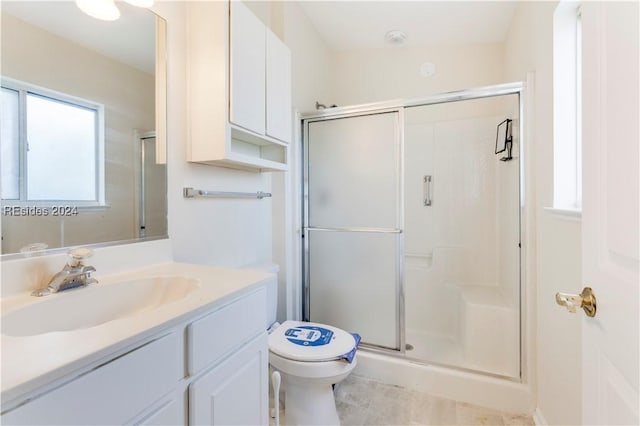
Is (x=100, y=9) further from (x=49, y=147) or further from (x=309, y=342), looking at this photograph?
(x=309, y=342)

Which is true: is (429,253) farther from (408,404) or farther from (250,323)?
(250,323)

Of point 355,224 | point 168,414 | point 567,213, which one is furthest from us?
point 355,224

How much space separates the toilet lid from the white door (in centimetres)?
94

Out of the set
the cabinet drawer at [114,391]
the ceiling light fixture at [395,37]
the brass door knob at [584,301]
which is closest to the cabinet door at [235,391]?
the cabinet drawer at [114,391]

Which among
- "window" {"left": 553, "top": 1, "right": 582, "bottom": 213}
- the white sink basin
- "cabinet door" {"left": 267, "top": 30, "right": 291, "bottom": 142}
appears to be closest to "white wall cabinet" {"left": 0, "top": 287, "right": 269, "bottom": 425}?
the white sink basin

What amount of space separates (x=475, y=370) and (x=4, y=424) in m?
2.07

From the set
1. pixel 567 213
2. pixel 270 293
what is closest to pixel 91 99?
pixel 270 293

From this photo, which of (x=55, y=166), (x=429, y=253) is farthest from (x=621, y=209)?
(x=429, y=253)

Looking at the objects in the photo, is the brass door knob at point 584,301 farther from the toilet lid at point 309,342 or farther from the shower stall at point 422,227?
the shower stall at point 422,227

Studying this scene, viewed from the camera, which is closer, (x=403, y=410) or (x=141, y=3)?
(x=141, y=3)

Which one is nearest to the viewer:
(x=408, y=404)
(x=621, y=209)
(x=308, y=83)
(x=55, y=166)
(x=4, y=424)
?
(x=4, y=424)

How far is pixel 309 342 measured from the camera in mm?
1510

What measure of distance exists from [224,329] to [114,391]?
0.30 metres

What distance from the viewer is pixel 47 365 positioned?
482 millimetres
